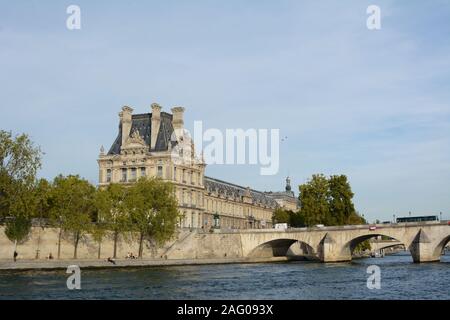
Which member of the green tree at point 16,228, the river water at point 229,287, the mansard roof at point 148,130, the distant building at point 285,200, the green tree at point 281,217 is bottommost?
the river water at point 229,287

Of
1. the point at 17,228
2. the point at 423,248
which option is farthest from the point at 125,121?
the point at 423,248

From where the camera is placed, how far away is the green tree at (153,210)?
274 feet

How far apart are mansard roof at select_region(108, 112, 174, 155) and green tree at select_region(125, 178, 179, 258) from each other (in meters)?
20.6

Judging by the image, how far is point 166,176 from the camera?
340 feet

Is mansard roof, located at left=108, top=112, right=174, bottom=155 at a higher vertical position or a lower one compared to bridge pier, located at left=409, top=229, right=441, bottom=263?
higher

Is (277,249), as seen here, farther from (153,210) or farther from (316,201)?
(153,210)

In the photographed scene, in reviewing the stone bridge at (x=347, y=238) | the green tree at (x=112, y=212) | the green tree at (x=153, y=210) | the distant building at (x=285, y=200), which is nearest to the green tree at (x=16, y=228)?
the green tree at (x=112, y=212)

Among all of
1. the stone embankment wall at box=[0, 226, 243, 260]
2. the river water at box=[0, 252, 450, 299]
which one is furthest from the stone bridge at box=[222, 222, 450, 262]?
the river water at box=[0, 252, 450, 299]

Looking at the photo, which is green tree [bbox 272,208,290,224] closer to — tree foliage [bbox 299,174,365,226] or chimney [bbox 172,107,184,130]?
tree foliage [bbox 299,174,365,226]

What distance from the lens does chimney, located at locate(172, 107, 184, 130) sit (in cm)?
11062

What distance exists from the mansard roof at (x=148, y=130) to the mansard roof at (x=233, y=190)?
20161 mm

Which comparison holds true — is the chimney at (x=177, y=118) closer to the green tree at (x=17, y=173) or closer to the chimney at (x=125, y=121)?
the chimney at (x=125, y=121)
